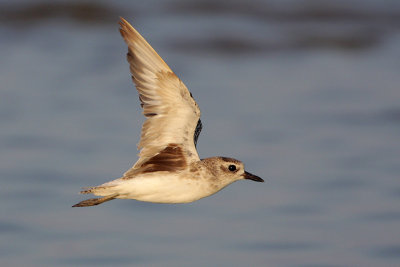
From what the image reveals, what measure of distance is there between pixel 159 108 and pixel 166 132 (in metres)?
0.30

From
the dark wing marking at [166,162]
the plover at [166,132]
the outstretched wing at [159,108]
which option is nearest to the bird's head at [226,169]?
the plover at [166,132]

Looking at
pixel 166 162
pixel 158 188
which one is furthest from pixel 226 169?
pixel 158 188

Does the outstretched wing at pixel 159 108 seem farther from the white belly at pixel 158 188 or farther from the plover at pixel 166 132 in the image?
the white belly at pixel 158 188

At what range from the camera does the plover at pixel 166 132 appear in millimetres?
14095

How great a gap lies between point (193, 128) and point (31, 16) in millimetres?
18016

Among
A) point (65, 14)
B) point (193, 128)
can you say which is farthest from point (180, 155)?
point (65, 14)

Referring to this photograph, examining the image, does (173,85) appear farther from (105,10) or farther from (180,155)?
(105,10)

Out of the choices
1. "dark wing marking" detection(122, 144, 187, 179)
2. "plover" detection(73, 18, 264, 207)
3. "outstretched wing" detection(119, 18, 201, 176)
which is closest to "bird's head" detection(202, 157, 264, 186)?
"plover" detection(73, 18, 264, 207)

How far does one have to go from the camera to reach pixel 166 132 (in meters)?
14.3

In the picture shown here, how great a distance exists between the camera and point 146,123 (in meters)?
14.4

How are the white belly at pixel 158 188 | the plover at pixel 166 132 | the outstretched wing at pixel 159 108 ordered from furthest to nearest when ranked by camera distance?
the outstretched wing at pixel 159 108, the plover at pixel 166 132, the white belly at pixel 158 188

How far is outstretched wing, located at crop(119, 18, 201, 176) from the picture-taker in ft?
46.7

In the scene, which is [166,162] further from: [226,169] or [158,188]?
[226,169]

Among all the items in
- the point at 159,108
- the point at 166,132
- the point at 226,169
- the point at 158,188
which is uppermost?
the point at 159,108
